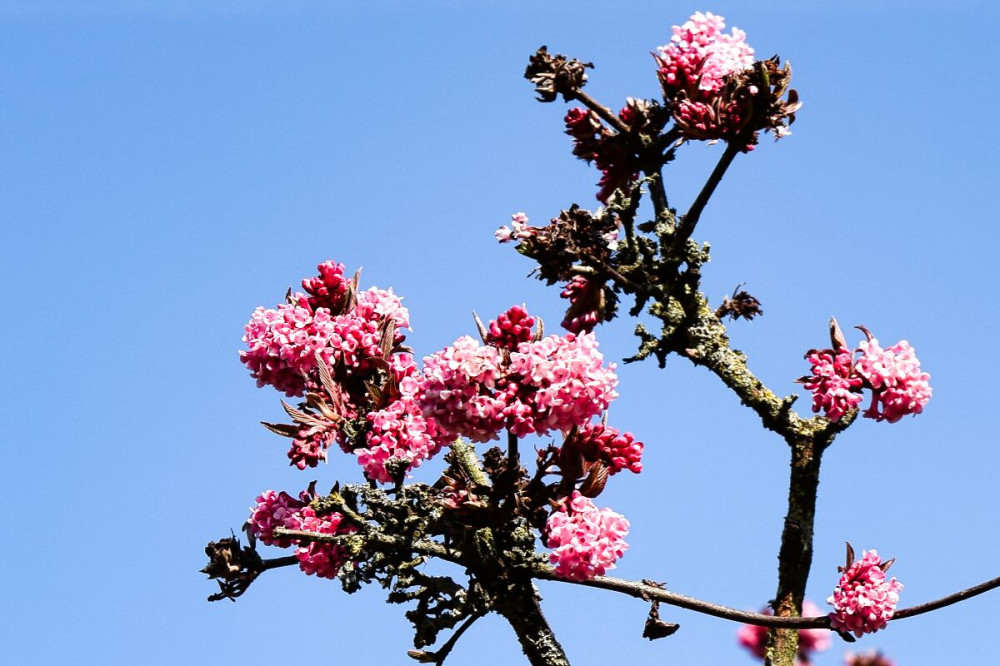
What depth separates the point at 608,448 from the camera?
21.9 feet

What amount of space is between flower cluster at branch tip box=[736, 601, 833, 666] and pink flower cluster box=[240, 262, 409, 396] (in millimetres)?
2798

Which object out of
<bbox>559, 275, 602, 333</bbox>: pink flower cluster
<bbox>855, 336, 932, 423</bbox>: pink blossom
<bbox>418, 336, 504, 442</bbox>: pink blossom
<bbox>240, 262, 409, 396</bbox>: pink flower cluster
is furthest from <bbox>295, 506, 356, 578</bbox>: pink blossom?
<bbox>855, 336, 932, 423</bbox>: pink blossom

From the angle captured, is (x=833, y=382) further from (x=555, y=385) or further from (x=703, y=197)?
(x=555, y=385)

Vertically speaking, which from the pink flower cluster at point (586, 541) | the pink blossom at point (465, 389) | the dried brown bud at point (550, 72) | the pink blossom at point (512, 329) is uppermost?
the dried brown bud at point (550, 72)

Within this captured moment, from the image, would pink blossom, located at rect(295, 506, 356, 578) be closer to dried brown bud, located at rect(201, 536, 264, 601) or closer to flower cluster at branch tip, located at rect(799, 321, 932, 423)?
dried brown bud, located at rect(201, 536, 264, 601)

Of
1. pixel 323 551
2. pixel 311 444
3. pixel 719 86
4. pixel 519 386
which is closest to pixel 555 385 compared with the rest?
pixel 519 386

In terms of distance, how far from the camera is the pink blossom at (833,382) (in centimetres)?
729

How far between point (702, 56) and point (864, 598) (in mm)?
3654

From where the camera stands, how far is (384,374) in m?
7.10

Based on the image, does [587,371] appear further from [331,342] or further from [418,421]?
[331,342]

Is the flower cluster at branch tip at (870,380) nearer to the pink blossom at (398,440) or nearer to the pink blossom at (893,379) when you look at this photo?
the pink blossom at (893,379)

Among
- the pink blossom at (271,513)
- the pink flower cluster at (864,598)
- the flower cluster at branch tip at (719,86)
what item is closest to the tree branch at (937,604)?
the pink flower cluster at (864,598)

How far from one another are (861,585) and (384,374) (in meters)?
2.86

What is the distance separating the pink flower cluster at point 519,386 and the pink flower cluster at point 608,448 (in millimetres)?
368
